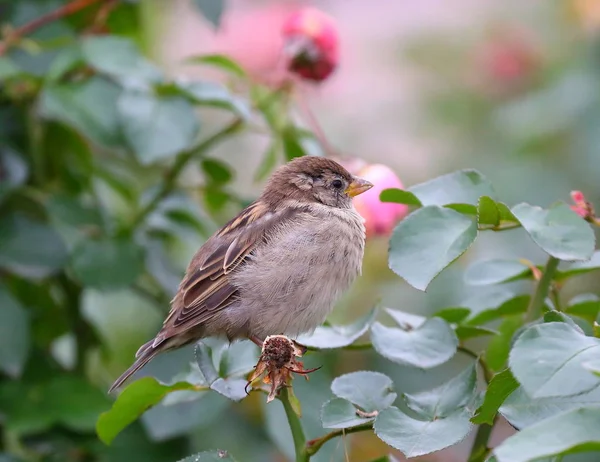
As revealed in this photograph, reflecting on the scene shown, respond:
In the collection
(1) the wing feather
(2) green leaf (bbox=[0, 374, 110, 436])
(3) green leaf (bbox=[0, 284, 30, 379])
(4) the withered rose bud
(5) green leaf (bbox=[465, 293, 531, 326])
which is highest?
(4) the withered rose bud

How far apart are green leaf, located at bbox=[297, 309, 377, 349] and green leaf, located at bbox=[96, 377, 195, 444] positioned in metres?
0.24

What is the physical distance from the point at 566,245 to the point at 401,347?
0.31 meters

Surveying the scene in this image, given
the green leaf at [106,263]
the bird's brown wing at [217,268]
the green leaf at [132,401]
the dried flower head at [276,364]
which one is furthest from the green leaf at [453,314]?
the green leaf at [106,263]

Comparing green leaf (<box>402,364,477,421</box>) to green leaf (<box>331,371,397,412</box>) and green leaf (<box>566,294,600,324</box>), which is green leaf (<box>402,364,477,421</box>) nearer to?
green leaf (<box>331,371,397,412</box>)

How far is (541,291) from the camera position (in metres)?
1.50

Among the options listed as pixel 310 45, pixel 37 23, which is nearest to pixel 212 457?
pixel 310 45

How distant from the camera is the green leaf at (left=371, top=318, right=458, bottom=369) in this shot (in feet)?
4.73

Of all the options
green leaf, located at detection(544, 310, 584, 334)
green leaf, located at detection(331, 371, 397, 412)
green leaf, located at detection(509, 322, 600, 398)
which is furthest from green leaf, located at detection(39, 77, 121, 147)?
green leaf, located at detection(509, 322, 600, 398)

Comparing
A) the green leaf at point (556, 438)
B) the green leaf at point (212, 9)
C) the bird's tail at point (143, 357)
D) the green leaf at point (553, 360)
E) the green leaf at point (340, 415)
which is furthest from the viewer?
the green leaf at point (212, 9)

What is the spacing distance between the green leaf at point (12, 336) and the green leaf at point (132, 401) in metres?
0.77

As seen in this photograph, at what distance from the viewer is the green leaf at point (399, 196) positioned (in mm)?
1451

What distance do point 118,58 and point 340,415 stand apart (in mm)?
1232

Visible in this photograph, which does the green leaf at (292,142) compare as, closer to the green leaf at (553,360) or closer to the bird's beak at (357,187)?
the bird's beak at (357,187)

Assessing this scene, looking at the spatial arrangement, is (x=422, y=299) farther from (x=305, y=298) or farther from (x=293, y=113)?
(x=305, y=298)
